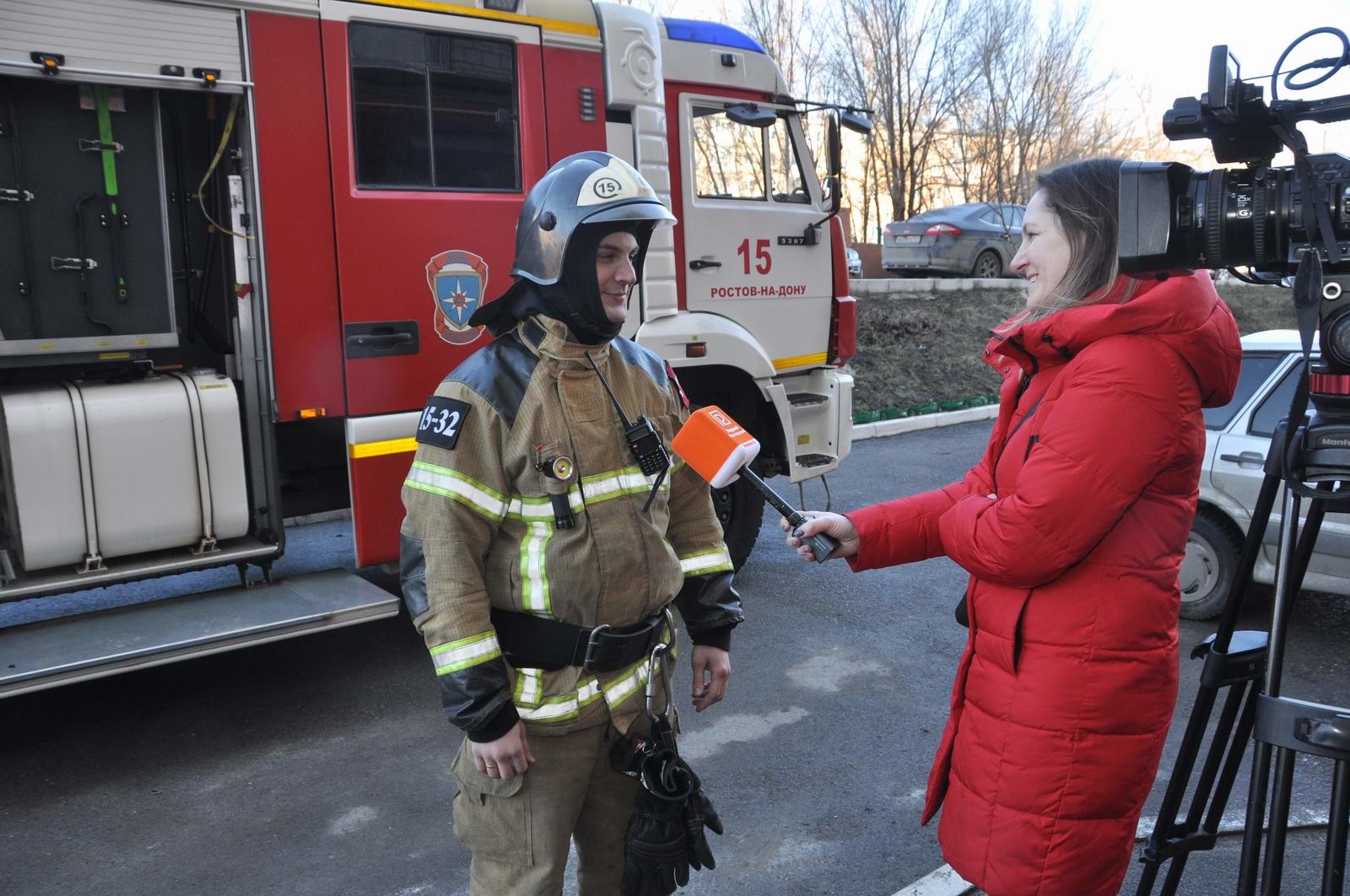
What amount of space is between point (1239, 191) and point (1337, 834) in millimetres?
1088

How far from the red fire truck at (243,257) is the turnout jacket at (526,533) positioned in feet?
8.26

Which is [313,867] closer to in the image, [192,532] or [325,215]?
[192,532]

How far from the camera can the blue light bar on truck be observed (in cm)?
590

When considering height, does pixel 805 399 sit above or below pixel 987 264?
below

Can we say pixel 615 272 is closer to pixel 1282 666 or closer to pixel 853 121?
pixel 1282 666

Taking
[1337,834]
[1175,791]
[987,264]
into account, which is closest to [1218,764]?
[1175,791]

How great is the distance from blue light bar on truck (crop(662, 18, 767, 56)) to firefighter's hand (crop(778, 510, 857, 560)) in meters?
4.35

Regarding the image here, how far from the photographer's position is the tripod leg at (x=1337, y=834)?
170 centimetres

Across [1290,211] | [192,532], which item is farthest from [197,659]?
[1290,211]

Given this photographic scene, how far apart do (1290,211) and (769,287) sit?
4.61 m

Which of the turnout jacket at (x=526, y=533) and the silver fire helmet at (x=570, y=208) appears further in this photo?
the silver fire helmet at (x=570, y=208)

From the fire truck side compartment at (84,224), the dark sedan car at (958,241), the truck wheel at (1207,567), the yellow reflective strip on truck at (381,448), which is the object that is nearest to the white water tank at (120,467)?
the fire truck side compartment at (84,224)

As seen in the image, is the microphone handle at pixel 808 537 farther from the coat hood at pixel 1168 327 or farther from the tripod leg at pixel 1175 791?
the tripod leg at pixel 1175 791

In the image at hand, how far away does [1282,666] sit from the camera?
5.94ft
